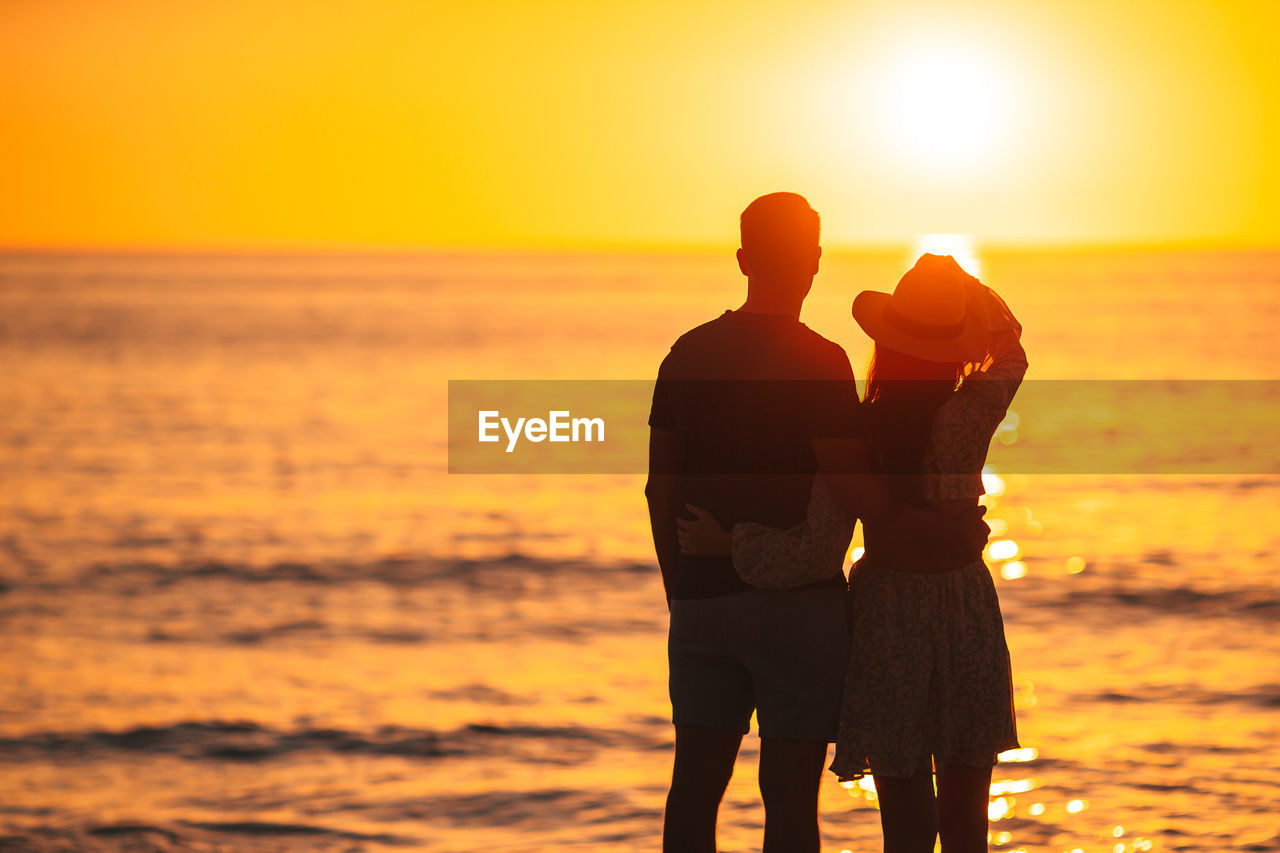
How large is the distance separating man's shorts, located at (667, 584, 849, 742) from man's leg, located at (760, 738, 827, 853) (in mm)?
39

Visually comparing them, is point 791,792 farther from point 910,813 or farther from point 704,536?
point 704,536

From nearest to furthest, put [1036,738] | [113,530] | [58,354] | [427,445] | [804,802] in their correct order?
1. [804,802]
2. [1036,738]
3. [113,530]
4. [427,445]
5. [58,354]

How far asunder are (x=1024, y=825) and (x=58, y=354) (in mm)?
53918

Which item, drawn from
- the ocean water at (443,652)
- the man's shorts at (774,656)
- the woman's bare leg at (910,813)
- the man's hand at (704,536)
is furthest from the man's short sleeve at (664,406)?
the ocean water at (443,652)

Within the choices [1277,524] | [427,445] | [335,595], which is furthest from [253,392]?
[1277,524]

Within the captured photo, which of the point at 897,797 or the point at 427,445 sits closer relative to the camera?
the point at 897,797

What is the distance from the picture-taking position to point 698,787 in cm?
376

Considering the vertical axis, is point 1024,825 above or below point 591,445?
below

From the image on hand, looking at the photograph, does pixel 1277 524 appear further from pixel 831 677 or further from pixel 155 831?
pixel 831 677

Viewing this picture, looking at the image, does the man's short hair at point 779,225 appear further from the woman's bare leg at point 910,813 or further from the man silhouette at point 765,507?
the woman's bare leg at point 910,813

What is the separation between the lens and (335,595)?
15070 millimetres

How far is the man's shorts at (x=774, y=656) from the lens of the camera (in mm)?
3674

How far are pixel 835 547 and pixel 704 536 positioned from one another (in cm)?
35

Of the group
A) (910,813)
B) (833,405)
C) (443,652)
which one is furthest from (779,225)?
(443,652)
